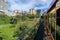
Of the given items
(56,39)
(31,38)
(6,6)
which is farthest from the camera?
(6,6)

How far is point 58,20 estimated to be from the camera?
440cm

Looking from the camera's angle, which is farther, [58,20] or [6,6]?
[6,6]

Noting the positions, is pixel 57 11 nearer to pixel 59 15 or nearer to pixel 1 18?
pixel 59 15

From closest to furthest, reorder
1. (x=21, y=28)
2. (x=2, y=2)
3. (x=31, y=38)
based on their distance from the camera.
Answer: (x=31, y=38)
(x=21, y=28)
(x=2, y=2)

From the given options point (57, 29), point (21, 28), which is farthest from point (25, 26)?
point (57, 29)

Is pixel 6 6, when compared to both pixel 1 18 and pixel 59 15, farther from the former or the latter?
pixel 59 15

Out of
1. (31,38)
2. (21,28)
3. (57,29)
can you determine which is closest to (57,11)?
(57,29)

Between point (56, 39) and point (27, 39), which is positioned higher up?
point (56, 39)

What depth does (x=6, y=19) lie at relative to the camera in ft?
145

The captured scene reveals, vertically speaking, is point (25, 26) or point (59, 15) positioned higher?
point (59, 15)

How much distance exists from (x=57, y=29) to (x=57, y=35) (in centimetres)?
14

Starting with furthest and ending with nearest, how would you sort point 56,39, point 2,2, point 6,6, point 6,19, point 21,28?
point 6,6
point 2,2
point 6,19
point 21,28
point 56,39

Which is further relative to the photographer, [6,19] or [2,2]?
[2,2]

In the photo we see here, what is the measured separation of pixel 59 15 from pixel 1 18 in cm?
4079
